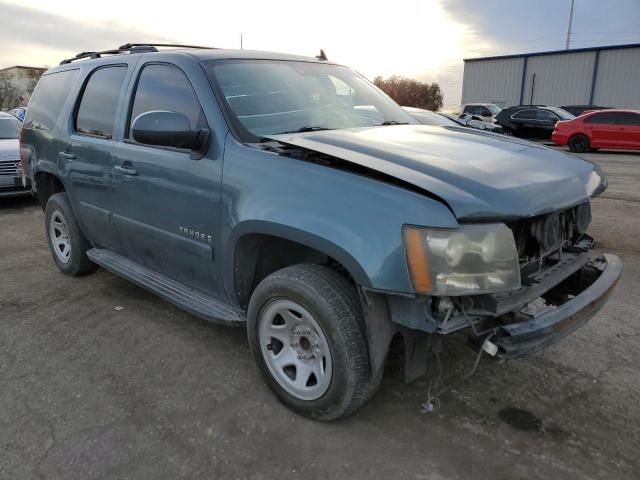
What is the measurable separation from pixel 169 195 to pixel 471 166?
1.79m

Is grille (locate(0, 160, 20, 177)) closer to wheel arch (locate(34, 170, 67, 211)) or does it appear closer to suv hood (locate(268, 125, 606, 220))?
wheel arch (locate(34, 170, 67, 211))

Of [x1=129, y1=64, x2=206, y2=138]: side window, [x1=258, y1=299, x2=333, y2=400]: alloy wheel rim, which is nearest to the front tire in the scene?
[x1=258, y1=299, x2=333, y2=400]: alloy wheel rim

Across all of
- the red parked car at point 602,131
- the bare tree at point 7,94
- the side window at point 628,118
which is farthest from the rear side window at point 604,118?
the bare tree at point 7,94

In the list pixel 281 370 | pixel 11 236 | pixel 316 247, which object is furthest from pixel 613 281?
pixel 11 236

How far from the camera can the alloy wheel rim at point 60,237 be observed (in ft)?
15.9

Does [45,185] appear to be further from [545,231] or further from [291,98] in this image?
[545,231]

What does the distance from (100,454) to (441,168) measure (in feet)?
6.79

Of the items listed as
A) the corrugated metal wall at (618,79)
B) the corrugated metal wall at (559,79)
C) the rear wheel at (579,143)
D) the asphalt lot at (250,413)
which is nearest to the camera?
the asphalt lot at (250,413)

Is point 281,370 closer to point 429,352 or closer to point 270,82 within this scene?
point 429,352

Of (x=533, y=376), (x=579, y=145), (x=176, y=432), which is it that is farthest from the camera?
(x=579, y=145)

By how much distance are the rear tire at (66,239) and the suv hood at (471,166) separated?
8.53ft

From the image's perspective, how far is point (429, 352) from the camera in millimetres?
2545

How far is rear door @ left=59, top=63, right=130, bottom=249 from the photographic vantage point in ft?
12.6

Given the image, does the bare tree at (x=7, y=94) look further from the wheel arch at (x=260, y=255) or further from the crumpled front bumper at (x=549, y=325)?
the crumpled front bumper at (x=549, y=325)
